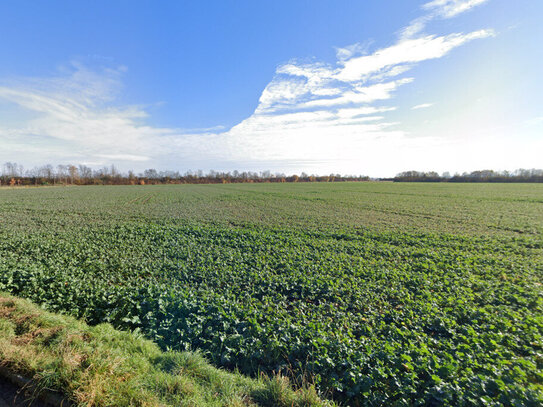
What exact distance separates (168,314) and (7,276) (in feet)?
21.6

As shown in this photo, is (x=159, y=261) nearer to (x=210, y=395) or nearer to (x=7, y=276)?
(x=7, y=276)

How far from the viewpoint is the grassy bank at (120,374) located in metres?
3.57

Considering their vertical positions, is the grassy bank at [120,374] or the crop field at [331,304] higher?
the grassy bank at [120,374]

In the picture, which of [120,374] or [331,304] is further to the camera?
[331,304]

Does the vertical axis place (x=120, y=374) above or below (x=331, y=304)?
above

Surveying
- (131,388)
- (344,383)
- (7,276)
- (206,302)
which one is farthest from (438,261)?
(7,276)

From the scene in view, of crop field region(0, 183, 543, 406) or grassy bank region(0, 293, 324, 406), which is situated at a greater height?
grassy bank region(0, 293, 324, 406)

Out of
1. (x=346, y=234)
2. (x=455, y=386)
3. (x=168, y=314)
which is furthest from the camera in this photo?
(x=346, y=234)

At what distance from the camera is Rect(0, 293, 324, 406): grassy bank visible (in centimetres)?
357

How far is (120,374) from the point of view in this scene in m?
3.89

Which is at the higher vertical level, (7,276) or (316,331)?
(7,276)

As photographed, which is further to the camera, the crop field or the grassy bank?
the crop field

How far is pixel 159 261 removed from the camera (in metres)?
11.4

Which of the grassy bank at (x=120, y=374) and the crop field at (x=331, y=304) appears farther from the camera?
the crop field at (x=331, y=304)
